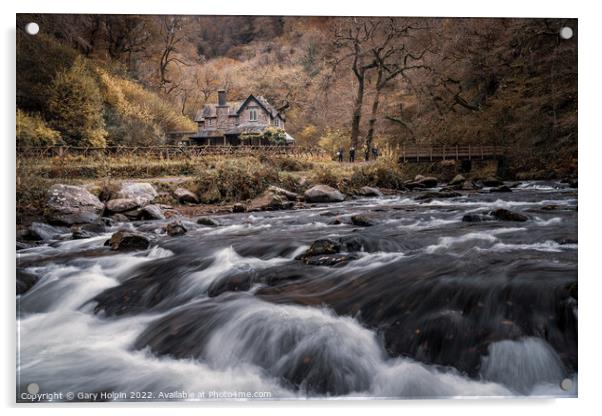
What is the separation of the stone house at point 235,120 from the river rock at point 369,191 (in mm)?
715

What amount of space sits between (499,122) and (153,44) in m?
2.83

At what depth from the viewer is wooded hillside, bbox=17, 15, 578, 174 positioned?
148 inches

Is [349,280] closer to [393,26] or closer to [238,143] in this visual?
[238,143]

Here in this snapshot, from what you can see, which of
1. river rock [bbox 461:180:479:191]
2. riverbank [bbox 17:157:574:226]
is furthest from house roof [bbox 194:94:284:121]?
river rock [bbox 461:180:479:191]

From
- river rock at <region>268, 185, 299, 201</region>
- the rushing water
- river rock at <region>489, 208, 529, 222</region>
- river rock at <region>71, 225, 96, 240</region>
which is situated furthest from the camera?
river rock at <region>268, 185, 299, 201</region>

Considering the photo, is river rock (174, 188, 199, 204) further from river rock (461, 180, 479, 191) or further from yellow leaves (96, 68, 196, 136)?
river rock (461, 180, 479, 191)

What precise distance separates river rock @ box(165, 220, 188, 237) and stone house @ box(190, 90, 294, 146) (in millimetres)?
674

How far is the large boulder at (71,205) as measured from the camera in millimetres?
3648

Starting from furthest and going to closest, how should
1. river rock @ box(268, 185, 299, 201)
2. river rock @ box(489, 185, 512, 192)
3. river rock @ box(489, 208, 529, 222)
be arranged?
river rock @ box(268, 185, 299, 201) → river rock @ box(489, 185, 512, 192) → river rock @ box(489, 208, 529, 222)

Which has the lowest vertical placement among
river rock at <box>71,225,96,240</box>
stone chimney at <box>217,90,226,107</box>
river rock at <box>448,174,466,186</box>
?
river rock at <box>71,225,96,240</box>

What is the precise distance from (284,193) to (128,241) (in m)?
1.29

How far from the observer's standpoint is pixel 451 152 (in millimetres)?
3912

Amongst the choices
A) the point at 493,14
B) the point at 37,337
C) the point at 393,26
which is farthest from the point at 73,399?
the point at 493,14

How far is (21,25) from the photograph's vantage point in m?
3.66
